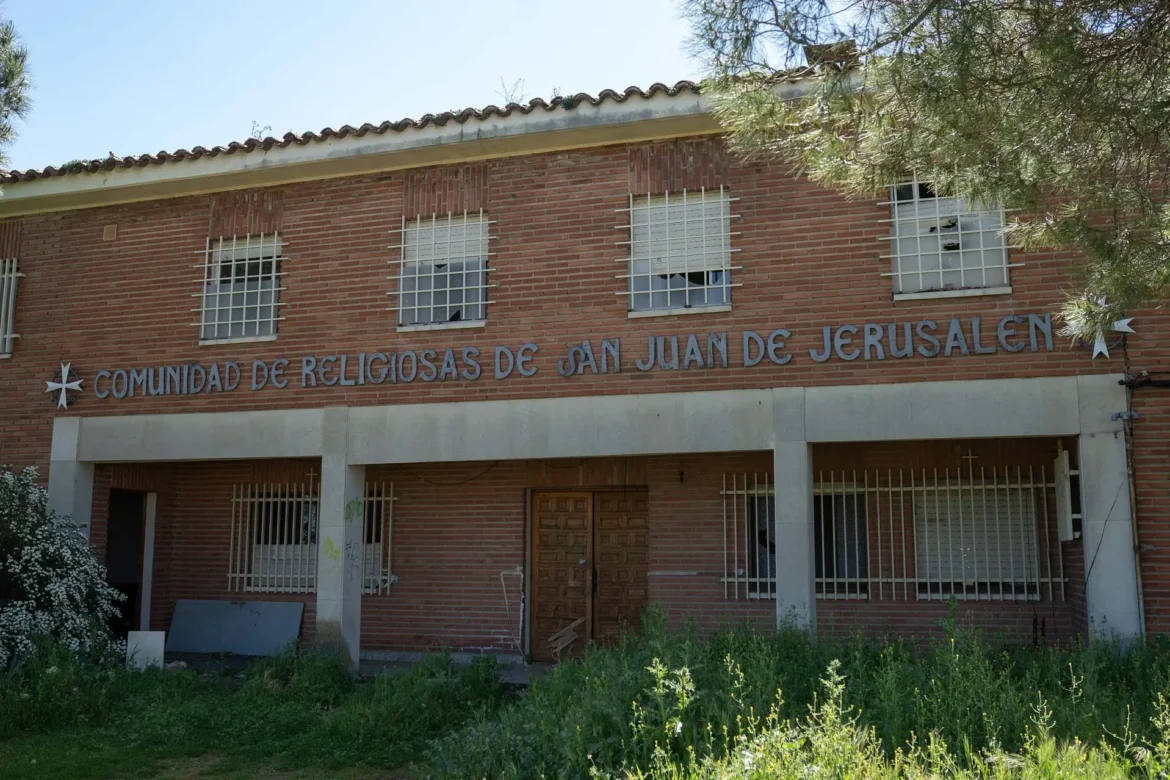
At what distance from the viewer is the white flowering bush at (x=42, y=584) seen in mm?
9875

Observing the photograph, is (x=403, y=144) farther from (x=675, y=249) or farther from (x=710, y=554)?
(x=710, y=554)

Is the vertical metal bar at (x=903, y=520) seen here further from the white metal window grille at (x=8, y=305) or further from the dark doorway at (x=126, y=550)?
the white metal window grille at (x=8, y=305)

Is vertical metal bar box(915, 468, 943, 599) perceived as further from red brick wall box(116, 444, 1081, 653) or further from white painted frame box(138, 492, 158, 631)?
white painted frame box(138, 492, 158, 631)

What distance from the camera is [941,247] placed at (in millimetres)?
9742

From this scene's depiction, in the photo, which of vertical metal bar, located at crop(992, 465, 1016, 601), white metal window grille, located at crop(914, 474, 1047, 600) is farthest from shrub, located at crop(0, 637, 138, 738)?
vertical metal bar, located at crop(992, 465, 1016, 601)

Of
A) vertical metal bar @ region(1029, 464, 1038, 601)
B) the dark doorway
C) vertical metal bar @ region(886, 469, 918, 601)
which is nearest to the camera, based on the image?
vertical metal bar @ region(1029, 464, 1038, 601)

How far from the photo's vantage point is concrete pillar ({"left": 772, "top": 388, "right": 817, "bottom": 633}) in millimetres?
9438

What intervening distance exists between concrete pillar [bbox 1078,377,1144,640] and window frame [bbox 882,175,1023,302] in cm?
122

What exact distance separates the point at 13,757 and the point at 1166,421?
9.49m

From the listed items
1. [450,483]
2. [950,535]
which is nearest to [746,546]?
[950,535]

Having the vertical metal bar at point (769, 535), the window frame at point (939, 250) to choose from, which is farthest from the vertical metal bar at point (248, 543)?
the window frame at point (939, 250)

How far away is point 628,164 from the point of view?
10672 mm

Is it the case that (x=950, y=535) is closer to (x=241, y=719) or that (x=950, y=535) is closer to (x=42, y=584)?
(x=241, y=719)

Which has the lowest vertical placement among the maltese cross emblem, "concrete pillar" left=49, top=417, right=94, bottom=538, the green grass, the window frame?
the green grass
